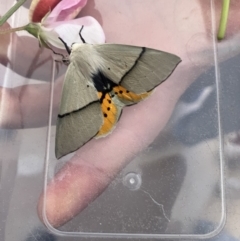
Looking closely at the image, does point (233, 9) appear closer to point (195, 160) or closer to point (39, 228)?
point (195, 160)

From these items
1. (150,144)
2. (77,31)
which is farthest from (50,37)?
(150,144)

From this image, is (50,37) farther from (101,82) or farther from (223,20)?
(223,20)

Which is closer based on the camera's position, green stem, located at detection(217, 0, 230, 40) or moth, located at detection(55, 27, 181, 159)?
moth, located at detection(55, 27, 181, 159)

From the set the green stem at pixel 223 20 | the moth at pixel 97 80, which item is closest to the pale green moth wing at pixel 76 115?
the moth at pixel 97 80

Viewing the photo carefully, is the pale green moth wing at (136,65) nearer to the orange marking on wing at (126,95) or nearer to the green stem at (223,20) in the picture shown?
the orange marking on wing at (126,95)

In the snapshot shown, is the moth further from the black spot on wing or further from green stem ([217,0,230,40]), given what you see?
green stem ([217,0,230,40])

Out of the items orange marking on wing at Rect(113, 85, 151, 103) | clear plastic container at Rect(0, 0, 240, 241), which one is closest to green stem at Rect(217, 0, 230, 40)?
clear plastic container at Rect(0, 0, 240, 241)
